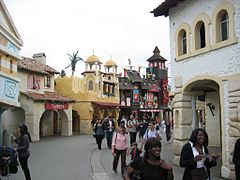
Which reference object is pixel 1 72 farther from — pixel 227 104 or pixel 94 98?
pixel 94 98

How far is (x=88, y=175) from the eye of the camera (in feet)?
32.3

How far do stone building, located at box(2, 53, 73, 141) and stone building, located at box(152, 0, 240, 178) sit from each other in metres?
14.0

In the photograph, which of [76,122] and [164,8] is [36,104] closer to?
[76,122]

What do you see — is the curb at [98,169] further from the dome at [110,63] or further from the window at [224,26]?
the dome at [110,63]

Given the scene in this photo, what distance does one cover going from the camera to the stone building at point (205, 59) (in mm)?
8680

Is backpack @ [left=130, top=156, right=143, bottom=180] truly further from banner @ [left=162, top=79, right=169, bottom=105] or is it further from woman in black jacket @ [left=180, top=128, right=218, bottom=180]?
banner @ [left=162, top=79, right=169, bottom=105]

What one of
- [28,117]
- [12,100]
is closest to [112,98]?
[28,117]

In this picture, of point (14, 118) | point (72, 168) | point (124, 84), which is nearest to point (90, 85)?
point (124, 84)

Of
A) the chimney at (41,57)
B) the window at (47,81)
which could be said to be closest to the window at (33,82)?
the window at (47,81)

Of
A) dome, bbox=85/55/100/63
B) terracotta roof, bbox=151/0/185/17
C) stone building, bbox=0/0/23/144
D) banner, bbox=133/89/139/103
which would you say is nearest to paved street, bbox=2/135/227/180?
stone building, bbox=0/0/23/144

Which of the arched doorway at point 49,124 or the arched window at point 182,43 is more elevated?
the arched window at point 182,43

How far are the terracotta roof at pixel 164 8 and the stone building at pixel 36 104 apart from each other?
44.4 ft

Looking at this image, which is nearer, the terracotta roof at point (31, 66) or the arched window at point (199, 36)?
the arched window at point (199, 36)

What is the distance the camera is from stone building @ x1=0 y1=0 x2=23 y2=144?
1110 centimetres
